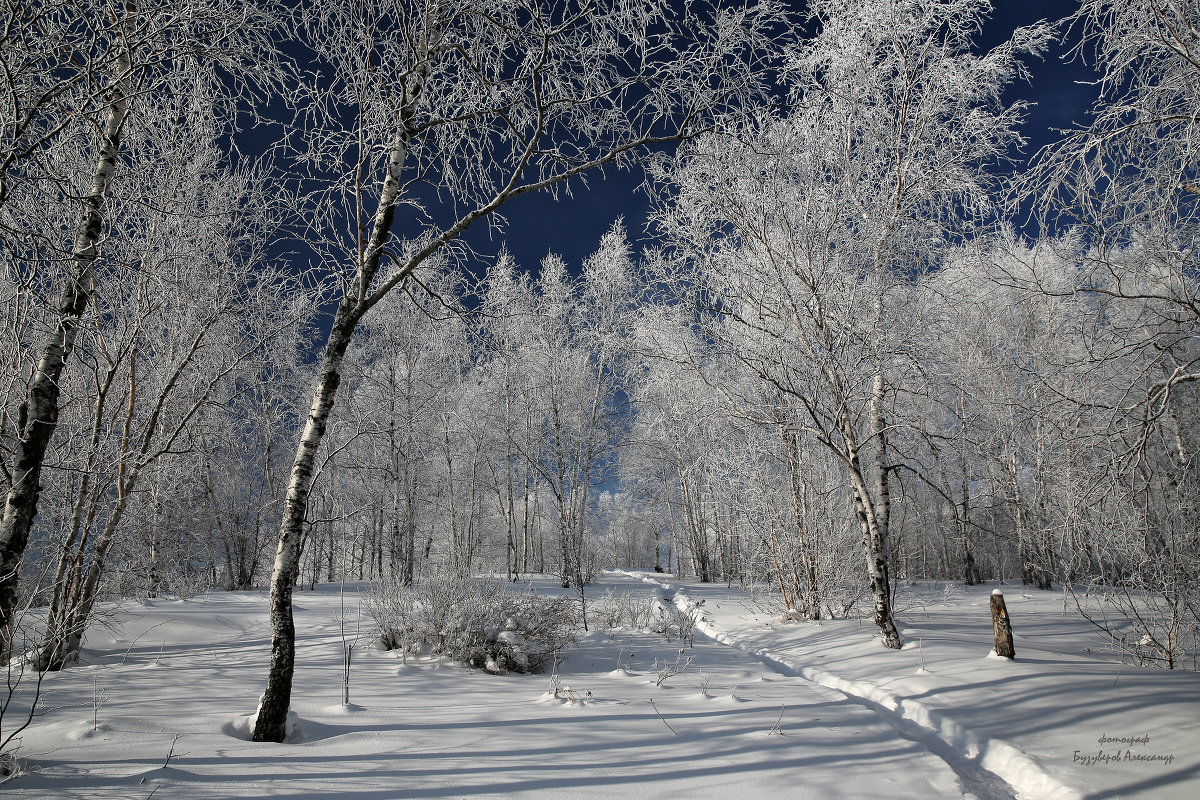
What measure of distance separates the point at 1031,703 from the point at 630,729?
3246 millimetres

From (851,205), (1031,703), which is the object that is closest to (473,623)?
(1031,703)

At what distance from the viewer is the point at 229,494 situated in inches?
693

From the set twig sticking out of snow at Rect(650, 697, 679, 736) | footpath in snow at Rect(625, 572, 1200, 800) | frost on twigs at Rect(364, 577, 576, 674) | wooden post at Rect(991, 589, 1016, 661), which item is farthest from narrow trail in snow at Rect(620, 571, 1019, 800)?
frost on twigs at Rect(364, 577, 576, 674)

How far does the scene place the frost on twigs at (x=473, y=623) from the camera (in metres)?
5.72

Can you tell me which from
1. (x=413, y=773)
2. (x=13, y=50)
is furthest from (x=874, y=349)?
(x=13, y=50)

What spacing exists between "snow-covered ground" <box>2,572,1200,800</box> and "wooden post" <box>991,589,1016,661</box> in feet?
0.45

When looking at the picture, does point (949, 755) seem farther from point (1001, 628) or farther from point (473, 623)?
point (473, 623)

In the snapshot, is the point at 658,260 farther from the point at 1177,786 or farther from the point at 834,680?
the point at 1177,786

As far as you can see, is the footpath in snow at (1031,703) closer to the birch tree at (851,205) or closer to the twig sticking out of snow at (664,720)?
the birch tree at (851,205)

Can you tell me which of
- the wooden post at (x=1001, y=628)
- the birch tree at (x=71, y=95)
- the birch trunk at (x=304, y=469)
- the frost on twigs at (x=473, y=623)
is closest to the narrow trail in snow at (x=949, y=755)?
the wooden post at (x=1001, y=628)

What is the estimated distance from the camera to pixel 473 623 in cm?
583

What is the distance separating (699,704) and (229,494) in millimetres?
18892

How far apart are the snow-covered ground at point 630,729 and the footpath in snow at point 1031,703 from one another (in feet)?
0.06

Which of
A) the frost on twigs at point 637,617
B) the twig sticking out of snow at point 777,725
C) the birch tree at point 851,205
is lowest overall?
the frost on twigs at point 637,617
